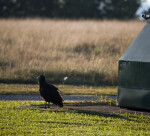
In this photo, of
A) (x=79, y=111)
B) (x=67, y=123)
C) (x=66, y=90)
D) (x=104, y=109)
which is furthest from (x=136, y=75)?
(x=66, y=90)

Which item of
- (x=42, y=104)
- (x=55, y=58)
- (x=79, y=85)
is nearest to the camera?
(x=42, y=104)

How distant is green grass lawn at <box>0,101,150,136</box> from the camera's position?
8.80 metres

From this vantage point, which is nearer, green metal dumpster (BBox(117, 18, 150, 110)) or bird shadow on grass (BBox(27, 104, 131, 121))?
bird shadow on grass (BBox(27, 104, 131, 121))

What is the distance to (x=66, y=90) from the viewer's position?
1639 cm

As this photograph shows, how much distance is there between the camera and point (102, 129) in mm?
9203

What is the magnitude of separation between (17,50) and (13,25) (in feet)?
31.9

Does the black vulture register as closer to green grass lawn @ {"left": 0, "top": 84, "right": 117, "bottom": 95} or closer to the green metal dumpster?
the green metal dumpster

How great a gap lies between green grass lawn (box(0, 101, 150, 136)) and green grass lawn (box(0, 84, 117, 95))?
13.0 feet

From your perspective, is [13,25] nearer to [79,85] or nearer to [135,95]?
[79,85]

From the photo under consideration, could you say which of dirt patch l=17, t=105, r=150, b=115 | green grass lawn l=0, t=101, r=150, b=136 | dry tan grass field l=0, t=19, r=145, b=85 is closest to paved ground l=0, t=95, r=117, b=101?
dirt patch l=17, t=105, r=150, b=115

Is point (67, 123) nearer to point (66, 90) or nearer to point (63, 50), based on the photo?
point (66, 90)

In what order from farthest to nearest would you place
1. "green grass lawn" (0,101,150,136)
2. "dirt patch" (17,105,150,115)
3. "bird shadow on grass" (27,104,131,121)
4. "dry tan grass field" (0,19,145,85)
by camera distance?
"dry tan grass field" (0,19,145,85) → "dirt patch" (17,105,150,115) → "bird shadow on grass" (27,104,131,121) → "green grass lawn" (0,101,150,136)

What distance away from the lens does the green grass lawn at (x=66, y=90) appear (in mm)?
15689

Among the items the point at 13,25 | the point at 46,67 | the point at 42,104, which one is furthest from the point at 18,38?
the point at 42,104
